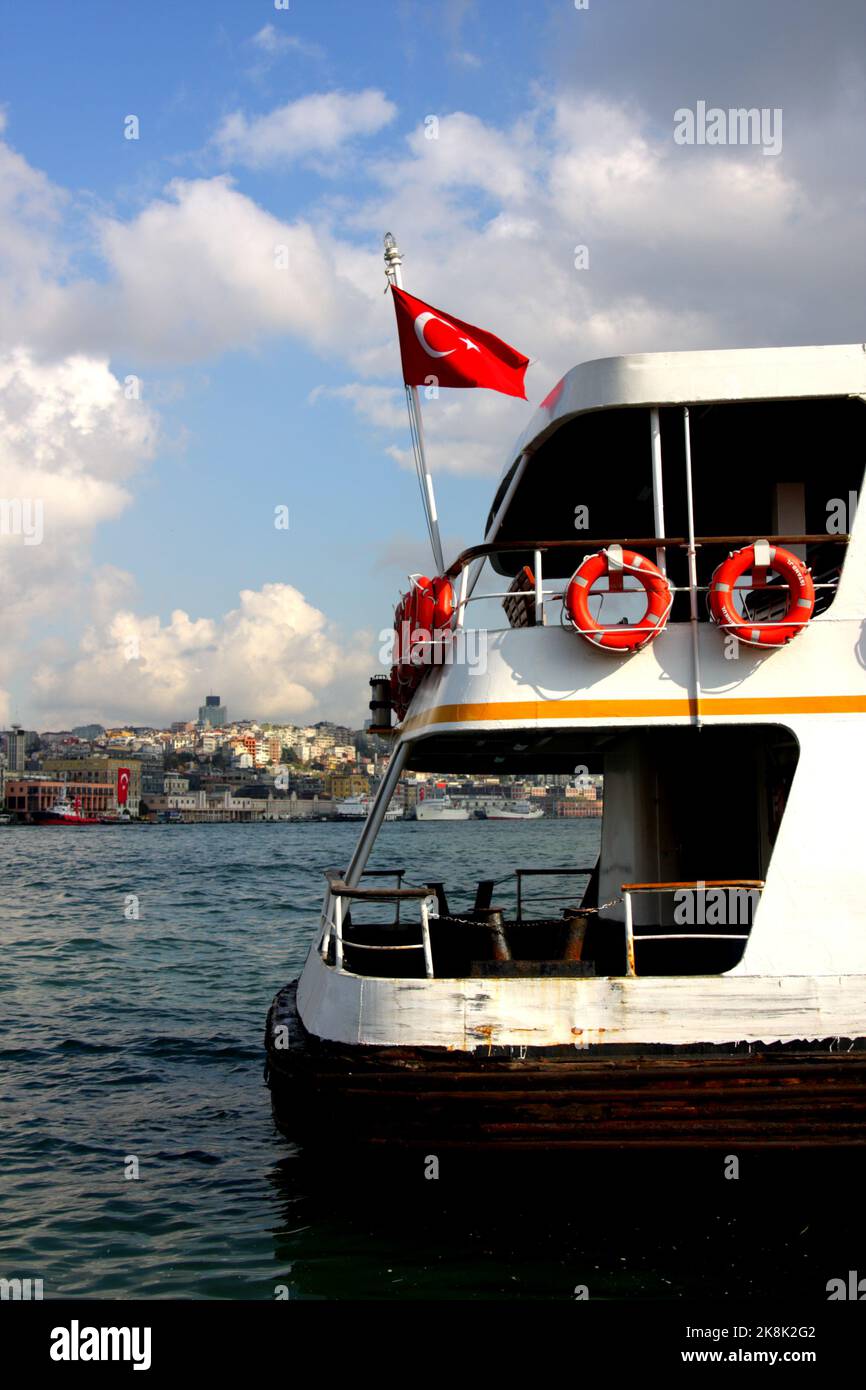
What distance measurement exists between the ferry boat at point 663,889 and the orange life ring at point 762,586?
2 centimetres


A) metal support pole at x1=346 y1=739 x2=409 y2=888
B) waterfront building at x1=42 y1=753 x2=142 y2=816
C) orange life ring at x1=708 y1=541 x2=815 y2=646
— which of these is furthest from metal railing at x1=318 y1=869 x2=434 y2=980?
waterfront building at x1=42 y1=753 x2=142 y2=816

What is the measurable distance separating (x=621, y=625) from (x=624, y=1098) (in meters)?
2.89

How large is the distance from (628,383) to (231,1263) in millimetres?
6113

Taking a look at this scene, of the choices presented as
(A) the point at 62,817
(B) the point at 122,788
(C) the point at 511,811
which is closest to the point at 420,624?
(A) the point at 62,817

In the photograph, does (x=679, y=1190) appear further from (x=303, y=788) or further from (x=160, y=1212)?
(x=303, y=788)

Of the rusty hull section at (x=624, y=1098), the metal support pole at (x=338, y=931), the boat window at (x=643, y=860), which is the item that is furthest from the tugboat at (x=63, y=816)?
the rusty hull section at (x=624, y=1098)

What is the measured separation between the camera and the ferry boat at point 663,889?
724 centimetres

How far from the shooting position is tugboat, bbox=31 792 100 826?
485ft

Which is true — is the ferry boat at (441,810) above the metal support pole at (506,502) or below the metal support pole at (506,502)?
below

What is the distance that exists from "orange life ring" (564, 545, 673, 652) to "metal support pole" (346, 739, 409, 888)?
6.62ft

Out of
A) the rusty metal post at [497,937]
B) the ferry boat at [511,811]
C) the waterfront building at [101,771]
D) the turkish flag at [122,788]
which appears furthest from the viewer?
the waterfront building at [101,771]

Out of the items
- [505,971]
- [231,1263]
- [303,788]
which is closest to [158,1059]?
[231,1263]

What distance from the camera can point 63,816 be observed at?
148 m

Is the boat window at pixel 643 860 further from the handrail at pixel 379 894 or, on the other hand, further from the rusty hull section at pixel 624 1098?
the rusty hull section at pixel 624 1098
